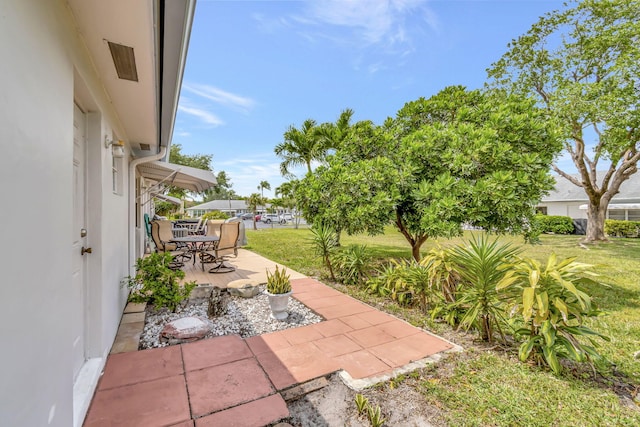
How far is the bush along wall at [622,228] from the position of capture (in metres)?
18.5

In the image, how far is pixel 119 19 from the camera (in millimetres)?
2092

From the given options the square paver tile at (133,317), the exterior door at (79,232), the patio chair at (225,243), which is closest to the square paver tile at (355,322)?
the square paver tile at (133,317)

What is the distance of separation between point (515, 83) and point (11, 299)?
19.6 meters

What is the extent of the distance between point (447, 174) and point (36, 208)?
588 cm

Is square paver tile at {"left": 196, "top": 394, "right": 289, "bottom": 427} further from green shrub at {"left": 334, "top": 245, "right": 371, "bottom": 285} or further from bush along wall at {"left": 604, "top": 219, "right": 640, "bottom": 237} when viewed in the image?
bush along wall at {"left": 604, "top": 219, "right": 640, "bottom": 237}

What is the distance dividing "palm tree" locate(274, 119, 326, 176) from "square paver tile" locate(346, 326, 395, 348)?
38.1 feet

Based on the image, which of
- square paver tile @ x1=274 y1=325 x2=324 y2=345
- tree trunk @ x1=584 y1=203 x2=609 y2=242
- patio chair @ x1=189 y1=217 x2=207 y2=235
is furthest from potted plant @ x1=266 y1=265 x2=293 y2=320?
tree trunk @ x1=584 y1=203 x2=609 y2=242

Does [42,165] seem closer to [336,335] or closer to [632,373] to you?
[336,335]

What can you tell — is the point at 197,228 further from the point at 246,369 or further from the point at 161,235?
the point at 246,369

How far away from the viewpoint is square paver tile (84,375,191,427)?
7.65 feet

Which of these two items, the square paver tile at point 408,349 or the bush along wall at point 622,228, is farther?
the bush along wall at point 622,228

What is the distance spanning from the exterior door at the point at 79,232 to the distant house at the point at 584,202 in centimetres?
2379

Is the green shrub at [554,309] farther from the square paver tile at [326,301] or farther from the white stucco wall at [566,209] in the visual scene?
the white stucco wall at [566,209]

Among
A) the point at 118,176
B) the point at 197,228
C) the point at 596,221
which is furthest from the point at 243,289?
the point at 596,221
